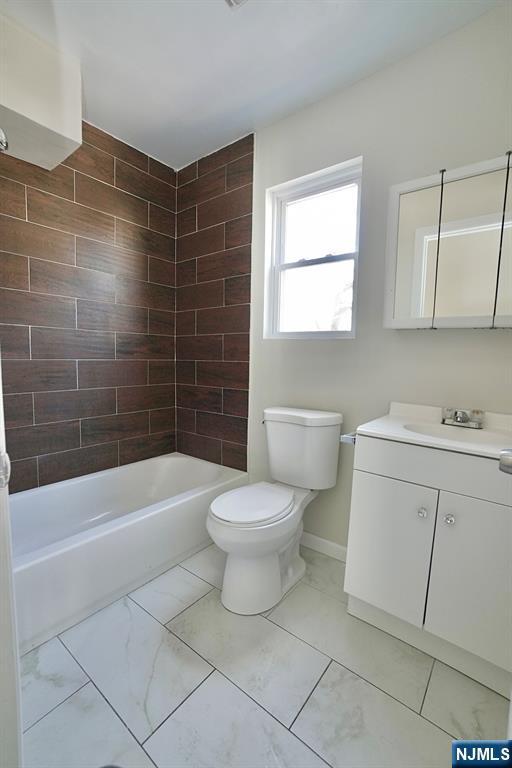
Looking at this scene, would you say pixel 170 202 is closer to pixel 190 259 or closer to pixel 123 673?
pixel 190 259

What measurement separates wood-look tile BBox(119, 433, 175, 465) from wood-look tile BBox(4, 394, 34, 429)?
597 mm

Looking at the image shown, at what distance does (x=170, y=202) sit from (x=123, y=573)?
2.41m

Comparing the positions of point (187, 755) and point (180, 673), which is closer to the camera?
point (187, 755)

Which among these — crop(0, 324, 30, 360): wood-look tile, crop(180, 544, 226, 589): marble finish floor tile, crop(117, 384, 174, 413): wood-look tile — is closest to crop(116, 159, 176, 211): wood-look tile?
crop(0, 324, 30, 360): wood-look tile

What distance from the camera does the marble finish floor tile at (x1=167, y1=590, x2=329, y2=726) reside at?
1.10m

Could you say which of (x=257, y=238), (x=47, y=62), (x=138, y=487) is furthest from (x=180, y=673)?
(x=47, y=62)

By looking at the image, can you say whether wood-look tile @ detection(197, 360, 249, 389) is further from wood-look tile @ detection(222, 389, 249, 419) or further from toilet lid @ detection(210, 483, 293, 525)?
toilet lid @ detection(210, 483, 293, 525)

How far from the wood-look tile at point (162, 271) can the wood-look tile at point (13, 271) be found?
0.79m

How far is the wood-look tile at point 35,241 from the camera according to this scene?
1684mm

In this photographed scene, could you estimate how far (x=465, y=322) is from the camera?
52.8 inches

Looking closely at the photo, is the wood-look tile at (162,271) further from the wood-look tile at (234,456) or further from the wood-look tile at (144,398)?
the wood-look tile at (234,456)

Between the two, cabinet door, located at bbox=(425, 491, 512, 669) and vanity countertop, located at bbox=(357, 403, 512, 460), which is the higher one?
vanity countertop, located at bbox=(357, 403, 512, 460)

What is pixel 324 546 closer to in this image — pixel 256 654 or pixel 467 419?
pixel 256 654

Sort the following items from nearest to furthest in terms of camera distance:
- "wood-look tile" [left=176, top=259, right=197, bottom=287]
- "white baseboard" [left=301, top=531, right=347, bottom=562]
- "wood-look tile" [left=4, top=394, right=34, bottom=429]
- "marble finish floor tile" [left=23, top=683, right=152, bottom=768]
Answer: "marble finish floor tile" [left=23, top=683, right=152, bottom=768], "wood-look tile" [left=4, top=394, right=34, bottom=429], "white baseboard" [left=301, top=531, right=347, bottom=562], "wood-look tile" [left=176, top=259, right=197, bottom=287]
